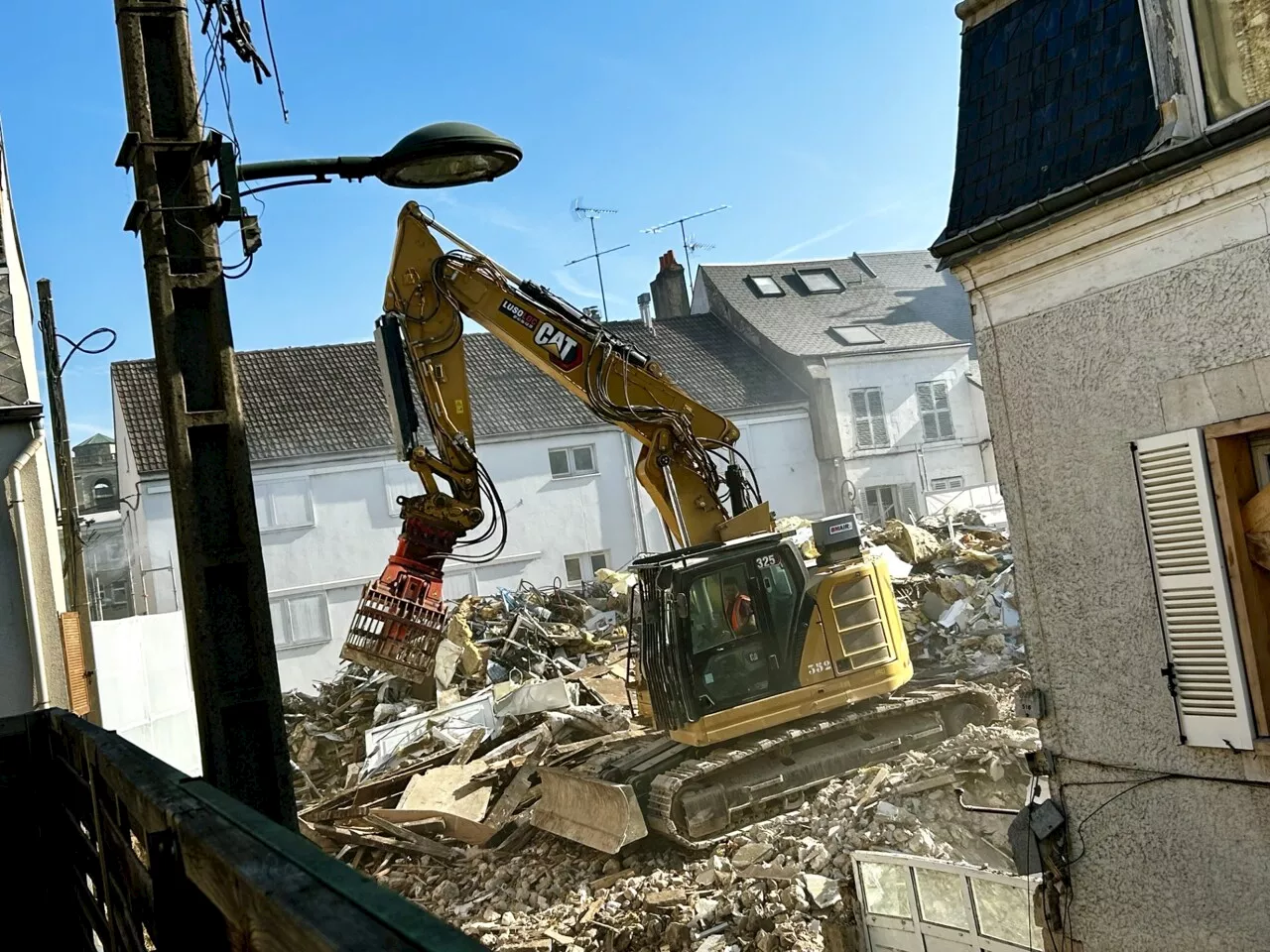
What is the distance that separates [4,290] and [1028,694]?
33.6 feet

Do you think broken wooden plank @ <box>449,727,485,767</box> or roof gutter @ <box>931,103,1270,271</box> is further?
broken wooden plank @ <box>449,727,485,767</box>

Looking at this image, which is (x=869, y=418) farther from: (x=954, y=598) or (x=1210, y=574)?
(x=1210, y=574)

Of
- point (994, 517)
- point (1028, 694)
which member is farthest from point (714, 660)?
point (994, 517)

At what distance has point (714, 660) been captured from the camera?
1146 centimetres

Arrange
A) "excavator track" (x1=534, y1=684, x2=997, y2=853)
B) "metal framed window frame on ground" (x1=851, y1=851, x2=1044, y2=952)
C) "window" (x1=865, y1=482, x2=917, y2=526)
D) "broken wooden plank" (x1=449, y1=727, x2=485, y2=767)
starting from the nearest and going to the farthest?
"metal framed window frame on ground" (x1=851, y1=851, x2=1044, y2=952)
"excavator track" (x1=534, y1=684, x2=997, y2=853)
"broken wooden plank" (x1=449, y1=727, x2=485, y2=767)
"window" (x1=865, y1=482, x2=917, y2=526)

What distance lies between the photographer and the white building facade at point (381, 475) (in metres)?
26.4

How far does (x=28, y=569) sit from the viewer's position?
35.4ft

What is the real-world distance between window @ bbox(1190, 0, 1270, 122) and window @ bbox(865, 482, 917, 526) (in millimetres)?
26238

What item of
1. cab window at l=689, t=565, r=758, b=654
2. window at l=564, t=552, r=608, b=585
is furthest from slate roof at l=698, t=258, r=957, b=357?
cab window at l=689, t=565, r=758, b=654

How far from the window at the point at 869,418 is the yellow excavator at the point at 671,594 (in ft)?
63.3

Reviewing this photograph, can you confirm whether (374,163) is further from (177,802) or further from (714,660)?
(714,660)

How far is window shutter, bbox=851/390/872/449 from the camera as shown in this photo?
3120cm

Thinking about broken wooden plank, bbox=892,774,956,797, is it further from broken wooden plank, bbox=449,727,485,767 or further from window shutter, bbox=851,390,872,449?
window shutter, bbox=851,390,872,449

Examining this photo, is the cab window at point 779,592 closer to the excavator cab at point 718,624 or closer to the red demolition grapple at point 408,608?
the excavator cab at point 718,624
